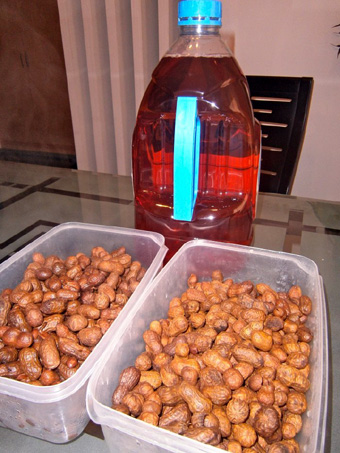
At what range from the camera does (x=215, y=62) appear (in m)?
0.81

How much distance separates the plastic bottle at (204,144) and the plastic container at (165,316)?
10cm

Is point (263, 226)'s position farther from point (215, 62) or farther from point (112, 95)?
point (112, 95)

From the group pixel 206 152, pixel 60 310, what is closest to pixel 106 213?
pixel 206 152

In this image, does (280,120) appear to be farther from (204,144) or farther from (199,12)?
(199,12)

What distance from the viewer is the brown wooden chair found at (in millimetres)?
1189

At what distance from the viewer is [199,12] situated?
2.15 feet

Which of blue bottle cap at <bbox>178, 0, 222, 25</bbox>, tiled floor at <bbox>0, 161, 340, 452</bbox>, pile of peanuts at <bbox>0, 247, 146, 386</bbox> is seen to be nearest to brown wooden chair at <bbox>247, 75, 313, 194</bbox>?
tiled floor at <bbox>0, 161, 340, 452</bbox>

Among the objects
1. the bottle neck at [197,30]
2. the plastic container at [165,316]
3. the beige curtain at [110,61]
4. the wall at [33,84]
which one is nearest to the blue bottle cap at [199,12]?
the bottle neck at [197,30]

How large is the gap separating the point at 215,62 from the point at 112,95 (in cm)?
130

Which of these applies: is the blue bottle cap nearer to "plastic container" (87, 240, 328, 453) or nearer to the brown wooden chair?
"plastic container" (87, 240, 328, 453)

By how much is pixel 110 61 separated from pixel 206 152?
4.26 feet

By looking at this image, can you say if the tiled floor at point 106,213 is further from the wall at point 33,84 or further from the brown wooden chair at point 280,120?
the wall at point 33,84

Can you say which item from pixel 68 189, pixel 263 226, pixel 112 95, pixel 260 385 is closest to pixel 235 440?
pixel 260 385

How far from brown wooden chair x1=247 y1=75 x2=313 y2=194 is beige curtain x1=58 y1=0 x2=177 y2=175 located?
2.55ft
